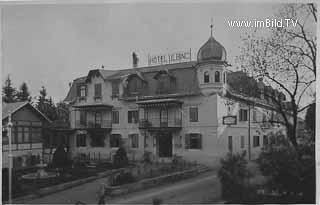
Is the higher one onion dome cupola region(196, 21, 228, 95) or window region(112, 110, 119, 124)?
onion dome cupola region(196, 21, 228, 95)

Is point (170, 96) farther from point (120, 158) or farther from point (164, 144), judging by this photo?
point (120, 158)

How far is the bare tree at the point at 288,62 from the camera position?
401 centimetres

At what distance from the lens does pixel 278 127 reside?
13.5 ft

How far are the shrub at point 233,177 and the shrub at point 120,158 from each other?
965 mm

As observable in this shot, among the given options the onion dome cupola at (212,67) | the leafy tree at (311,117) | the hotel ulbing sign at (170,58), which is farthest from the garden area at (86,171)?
the leafy tree at (311,117)

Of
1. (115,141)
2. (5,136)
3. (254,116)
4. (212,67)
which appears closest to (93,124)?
(115,141)

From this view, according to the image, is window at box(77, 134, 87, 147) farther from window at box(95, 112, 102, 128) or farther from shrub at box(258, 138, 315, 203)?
shrub at box(258, 138, 315, 203)

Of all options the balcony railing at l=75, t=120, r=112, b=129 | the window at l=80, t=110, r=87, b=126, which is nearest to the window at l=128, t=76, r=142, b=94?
the balcony railing at l=75, t=120, r=112, b=129

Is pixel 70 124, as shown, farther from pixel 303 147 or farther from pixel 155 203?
pixel 303 147

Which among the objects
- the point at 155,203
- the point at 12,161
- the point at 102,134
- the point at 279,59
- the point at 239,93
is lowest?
the point at 155,203

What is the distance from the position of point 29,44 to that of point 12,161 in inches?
46.3

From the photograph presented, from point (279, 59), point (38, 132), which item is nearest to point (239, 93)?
point (279, 59)

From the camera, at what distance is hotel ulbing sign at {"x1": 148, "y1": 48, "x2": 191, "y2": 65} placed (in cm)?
403

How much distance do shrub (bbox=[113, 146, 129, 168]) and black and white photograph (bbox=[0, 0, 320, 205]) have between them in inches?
0.7
